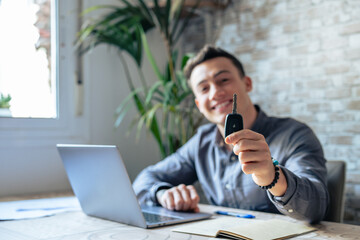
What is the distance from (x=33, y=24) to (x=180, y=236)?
1824 millimetres

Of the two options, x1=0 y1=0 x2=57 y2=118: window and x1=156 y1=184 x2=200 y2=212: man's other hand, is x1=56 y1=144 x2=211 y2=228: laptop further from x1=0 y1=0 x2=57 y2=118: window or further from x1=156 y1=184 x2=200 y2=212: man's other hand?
x1=0 y1=0 x2=57 y2=118: window

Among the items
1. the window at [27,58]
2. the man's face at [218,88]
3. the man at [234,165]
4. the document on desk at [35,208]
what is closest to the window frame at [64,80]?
the window at [27,58]

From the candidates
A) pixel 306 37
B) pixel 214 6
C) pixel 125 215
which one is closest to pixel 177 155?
pixel 125 215

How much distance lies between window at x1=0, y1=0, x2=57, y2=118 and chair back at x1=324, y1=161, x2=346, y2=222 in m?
1.58

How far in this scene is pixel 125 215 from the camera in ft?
3.79

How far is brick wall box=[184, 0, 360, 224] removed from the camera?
85.0 inches

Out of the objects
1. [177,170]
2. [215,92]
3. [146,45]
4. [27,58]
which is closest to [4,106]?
[27,58]

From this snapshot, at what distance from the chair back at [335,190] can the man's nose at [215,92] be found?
513 millimetres

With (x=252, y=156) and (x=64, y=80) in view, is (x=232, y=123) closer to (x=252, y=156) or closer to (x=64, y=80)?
(x=252, y=156)

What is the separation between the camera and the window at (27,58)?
2.28 metres

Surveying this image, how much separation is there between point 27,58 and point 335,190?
178cm

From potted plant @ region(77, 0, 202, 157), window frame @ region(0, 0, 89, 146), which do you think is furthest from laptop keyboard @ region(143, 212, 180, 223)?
window frame @ region(0, 0, 89, 146)

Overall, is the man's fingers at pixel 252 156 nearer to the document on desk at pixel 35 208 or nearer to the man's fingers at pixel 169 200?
the man's fingers at pixel 169 200

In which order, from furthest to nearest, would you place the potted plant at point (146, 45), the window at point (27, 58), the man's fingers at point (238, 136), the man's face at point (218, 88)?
the potted plant at point (146, 45), the window at point (27, 58), the man's face at point (218, 88), the man's fingers at point (238, 136)
